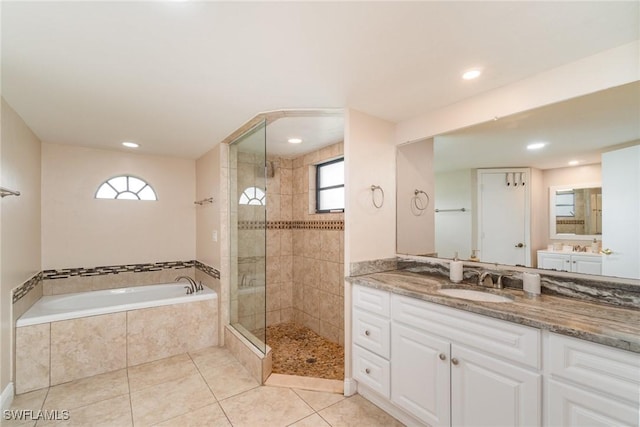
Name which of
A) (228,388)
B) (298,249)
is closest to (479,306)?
(228,388)

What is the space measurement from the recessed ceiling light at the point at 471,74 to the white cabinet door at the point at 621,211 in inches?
34.0

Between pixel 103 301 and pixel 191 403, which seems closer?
pixel 191 403

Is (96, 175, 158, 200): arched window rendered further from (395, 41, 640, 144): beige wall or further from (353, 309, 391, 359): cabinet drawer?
(395, 41, 640, 144): beige wall

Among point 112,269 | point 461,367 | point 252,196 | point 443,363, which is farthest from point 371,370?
point 112,269

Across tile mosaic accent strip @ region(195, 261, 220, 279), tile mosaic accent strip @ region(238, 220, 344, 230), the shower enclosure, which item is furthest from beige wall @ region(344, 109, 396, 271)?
tile mosaic accent strip @ region(195, 261, 220, 279)

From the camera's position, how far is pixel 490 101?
6.44 feet

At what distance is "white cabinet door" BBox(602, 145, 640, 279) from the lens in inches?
59.6

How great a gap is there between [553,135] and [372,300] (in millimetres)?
1637

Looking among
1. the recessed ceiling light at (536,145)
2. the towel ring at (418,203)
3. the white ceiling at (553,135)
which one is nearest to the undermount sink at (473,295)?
the towel ring at (418,203)

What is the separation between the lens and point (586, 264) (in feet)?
5.45

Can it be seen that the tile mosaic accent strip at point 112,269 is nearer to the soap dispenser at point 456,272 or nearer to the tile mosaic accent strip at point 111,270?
the tile mosaic accent strip at point 111,270

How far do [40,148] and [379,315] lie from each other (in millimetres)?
4024

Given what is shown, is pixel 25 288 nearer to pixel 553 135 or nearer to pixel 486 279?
pixel 486 279

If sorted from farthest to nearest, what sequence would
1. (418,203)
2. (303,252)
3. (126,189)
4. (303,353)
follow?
(303,252) → (126,189) → (303,353) → (418,203)
